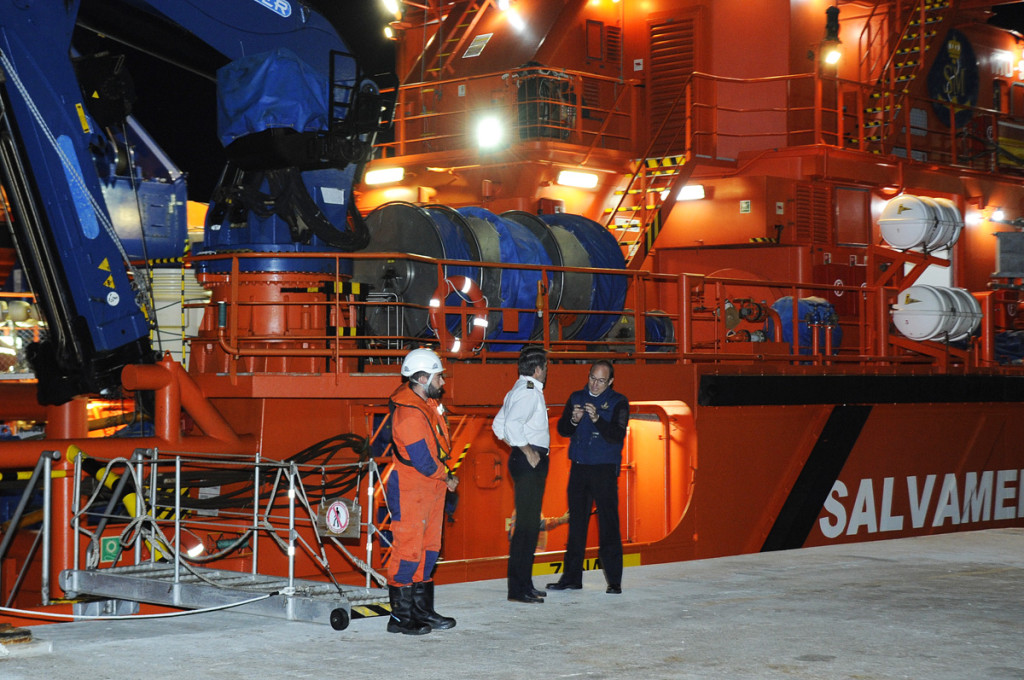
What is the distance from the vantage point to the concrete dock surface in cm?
551

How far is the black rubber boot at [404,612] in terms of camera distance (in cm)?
630

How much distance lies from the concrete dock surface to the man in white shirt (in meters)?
0.18

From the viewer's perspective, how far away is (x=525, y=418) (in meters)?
7.38

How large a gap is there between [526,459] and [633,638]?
4.77ft

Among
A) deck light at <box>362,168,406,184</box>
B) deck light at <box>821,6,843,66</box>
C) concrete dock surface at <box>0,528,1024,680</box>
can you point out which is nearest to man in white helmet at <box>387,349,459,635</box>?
concrete dock surface at <box>0,528,1024,680</box>

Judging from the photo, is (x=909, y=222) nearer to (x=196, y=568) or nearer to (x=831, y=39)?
(x=831, y=39)

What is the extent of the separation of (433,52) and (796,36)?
4705 millimetres

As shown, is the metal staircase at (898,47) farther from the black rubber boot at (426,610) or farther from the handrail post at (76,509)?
the handrail post at (76,509)

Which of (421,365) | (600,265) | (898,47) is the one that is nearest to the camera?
(421,365)

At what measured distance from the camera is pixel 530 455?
7.33 meters

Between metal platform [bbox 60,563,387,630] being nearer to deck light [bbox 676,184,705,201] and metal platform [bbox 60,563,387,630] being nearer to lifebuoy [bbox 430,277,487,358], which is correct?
lifebuoy [bbox 430,277,487,358]

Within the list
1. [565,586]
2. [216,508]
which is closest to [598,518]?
[565,586]

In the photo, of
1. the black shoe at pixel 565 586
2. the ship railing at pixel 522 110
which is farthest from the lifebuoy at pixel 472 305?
the ship railing at pixel 522 110

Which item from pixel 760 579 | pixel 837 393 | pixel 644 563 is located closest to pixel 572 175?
pixel 837 393
